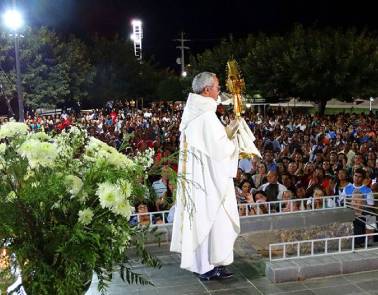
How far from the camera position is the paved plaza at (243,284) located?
4703 mm

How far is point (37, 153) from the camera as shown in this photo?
2385 millimetres

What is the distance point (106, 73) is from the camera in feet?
134

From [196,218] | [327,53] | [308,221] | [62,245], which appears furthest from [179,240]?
[327,53]

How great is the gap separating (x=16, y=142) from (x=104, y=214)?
0.56 metres

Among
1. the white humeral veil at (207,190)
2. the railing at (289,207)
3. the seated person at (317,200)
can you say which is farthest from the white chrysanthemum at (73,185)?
the seated person at (317,200)

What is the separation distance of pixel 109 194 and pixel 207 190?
2554 millimetres

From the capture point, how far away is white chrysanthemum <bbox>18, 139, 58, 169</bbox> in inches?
93.8

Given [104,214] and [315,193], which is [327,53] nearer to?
[315,193]

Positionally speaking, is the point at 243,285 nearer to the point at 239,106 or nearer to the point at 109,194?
the point at 239,106

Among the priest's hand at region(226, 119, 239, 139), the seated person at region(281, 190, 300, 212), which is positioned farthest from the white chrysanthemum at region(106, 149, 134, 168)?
the seated person at region(281, 190, 300, 212)

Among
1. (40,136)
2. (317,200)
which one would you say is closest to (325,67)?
(317,200)

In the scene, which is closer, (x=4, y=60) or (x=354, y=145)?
(x=354, y=145)

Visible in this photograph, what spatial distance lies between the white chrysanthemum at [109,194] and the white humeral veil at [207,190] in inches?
94.4

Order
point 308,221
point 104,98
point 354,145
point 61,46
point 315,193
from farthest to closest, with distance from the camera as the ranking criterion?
point 104,98, point 61,46, point 354,145, point 315,193, point 308,221
